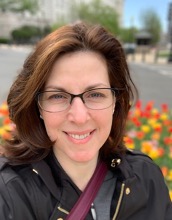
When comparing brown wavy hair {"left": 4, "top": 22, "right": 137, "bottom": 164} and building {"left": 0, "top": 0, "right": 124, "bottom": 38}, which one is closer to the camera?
brown wavy hair {"left": 4, "top": 22, "right": 137, "bottom": 164}

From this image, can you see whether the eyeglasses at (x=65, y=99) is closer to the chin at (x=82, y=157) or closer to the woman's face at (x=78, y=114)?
the woman's face at (x=78, y=114)

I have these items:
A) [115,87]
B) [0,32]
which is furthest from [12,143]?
[0,32]

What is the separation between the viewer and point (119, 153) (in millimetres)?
1633

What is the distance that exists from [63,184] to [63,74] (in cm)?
44

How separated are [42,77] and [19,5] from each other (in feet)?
238

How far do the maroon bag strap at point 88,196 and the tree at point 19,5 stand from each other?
6987 cm

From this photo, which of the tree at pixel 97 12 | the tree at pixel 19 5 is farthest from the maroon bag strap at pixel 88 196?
the tree at pixel 19 5

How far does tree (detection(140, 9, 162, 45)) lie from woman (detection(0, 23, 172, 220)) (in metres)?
60.3

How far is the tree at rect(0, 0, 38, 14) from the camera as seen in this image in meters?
67.4

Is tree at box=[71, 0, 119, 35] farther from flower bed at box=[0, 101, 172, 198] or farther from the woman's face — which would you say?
the woman's face

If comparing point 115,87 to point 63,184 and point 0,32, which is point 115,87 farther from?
point 0,32

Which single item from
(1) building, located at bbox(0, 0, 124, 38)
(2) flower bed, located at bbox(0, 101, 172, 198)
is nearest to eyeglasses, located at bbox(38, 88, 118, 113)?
(2) flower bed, located at bbox(0, 101, 172, 198)

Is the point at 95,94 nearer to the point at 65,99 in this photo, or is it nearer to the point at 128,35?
the point at 65,99

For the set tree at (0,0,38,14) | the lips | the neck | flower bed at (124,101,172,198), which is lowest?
tree at (0,0,38,14)
